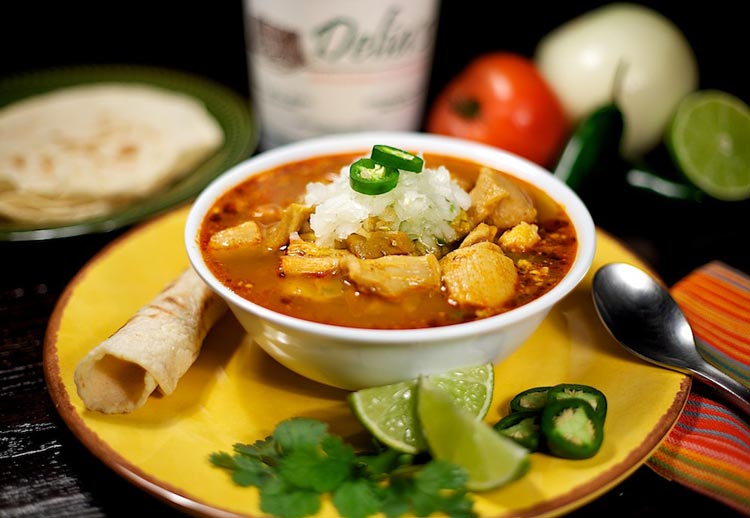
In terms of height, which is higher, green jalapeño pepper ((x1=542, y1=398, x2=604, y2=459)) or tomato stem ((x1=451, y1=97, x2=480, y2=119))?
green jalapeño pepper ((x1=542, y1=398, x2=604, y2=459))

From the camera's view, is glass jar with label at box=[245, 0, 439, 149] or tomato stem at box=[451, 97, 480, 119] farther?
tomato stem at box=[451, 97, 480, 119]

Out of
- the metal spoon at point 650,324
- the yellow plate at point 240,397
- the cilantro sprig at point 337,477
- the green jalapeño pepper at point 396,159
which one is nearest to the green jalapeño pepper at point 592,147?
the yellow plate at point 240,397

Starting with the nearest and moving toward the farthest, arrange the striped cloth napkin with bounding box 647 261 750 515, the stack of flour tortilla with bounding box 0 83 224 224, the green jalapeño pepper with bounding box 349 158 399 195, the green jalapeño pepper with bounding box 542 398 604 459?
the green jalapeño pepper with bounding box 542 398 604 459, the striped cloth napkin with bounding box 647 261 750 515, the green jalapeño pepper with bounding box 349 158 399 195, the stack of flour tortilla with bounding box 0 83 224 224

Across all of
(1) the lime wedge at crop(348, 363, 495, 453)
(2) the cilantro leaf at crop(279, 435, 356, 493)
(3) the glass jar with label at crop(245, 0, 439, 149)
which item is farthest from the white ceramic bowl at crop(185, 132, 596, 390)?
(3) the glass jar with label at crop(245, 0, 439, 149)

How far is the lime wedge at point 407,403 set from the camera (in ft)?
6.34

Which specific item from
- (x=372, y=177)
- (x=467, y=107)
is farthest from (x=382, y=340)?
(x=467, y=107)

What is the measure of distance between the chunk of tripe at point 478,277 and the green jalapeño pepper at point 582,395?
11.3 inches

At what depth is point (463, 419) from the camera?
5.91 ft

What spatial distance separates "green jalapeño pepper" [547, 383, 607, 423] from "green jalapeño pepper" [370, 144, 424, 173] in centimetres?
78

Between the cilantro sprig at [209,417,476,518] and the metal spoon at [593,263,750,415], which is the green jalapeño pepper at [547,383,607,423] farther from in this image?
the cilantro sprig at [209,417,476,518]

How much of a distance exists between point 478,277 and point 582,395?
1.41 ft

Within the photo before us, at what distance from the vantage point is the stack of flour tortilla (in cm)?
337

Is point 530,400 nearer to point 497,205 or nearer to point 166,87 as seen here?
point 497,205

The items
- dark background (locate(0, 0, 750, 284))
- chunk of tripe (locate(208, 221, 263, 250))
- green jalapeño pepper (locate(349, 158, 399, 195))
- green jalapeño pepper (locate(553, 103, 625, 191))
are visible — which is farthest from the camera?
dark background (locate(0, 0, 750, 284))
